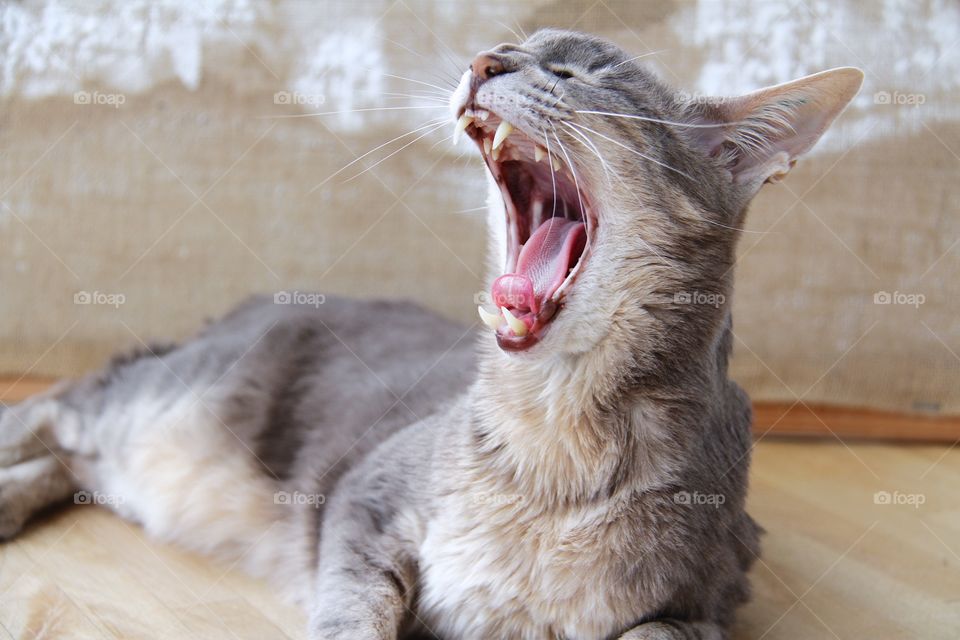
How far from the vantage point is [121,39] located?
293 centimetres

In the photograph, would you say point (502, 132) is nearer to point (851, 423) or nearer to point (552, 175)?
point (552, 175)

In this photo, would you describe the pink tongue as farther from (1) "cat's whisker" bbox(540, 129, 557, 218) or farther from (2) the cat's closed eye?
(2) the cat's closed eye

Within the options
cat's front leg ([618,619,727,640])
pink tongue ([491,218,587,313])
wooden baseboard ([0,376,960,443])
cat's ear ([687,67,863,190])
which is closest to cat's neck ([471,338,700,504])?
pink tongue ([491,218,587,313])

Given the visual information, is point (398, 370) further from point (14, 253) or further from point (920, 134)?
point (920, 134)

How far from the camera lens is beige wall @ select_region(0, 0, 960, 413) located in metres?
2.93

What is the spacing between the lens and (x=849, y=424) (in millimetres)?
3211

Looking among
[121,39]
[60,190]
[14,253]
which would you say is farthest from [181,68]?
[14,253]

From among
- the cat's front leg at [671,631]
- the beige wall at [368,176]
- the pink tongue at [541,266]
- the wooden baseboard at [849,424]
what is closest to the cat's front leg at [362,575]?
the cat's front leg at [671,631]

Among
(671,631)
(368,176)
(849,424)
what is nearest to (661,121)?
(671,631)

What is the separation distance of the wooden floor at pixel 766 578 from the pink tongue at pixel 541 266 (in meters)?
0.92

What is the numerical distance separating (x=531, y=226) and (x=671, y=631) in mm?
816

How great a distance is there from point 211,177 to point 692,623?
2.16 metres

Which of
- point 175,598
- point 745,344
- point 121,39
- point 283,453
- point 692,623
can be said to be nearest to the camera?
point 692,623

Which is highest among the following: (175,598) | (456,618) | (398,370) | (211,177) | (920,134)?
(920,134)
